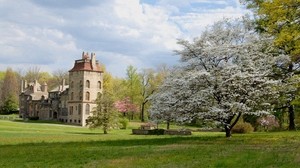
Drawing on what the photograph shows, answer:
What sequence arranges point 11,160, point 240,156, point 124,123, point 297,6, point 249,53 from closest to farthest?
point 240,156
point 11,160
point 297,6
point 249,53
point 124,123

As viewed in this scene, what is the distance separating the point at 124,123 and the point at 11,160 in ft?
159

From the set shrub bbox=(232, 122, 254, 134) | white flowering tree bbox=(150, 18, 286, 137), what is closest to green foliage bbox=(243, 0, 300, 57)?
white flowering tree bbox=(150, 18, 286, 137)

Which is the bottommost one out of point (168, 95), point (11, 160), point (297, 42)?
point (11, 160)

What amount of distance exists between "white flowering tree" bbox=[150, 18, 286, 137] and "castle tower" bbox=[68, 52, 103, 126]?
173 ft

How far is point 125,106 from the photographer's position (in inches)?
3423

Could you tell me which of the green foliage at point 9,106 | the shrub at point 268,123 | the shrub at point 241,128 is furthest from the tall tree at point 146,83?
the shrub at point 241,128

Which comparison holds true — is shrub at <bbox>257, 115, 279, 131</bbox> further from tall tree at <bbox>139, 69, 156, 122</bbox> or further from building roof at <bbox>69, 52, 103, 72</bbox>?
tall tree at <bbox>139, 69, 156, 122</bbox>

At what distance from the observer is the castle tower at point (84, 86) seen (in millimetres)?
78812

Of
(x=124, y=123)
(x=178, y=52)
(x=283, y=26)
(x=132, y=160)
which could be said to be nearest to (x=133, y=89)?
(x=124, y=123)

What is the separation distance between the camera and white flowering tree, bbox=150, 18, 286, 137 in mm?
24656

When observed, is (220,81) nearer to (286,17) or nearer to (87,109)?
(286,17)

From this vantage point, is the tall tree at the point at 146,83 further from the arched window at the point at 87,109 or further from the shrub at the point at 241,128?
the shrub at the point at 241,128

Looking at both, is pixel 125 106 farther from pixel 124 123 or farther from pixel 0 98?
pixel 0 98

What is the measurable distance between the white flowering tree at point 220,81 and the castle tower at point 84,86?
173 feet
